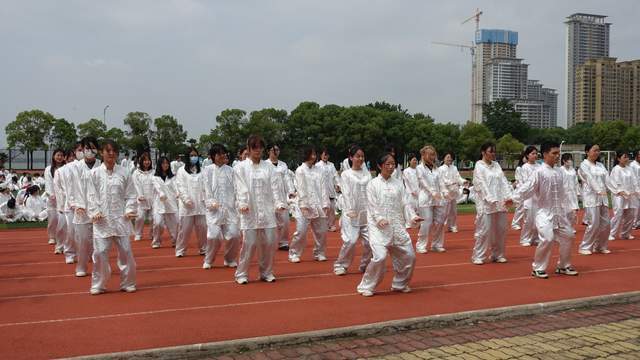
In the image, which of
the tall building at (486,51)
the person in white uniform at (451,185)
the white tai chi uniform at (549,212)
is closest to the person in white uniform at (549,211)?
the white tai chi uniform at (549,212)

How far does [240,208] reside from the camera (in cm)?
792

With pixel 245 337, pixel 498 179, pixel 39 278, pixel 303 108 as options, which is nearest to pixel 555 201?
pixel 498 179

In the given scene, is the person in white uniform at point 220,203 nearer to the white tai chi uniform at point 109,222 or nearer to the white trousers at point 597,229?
the white tai chi uniform at point 109,222

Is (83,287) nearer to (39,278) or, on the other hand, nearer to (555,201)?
(39,278)

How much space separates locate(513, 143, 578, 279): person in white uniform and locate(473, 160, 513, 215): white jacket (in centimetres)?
99

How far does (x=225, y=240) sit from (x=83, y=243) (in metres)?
2.04

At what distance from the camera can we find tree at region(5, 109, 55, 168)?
39500 mm

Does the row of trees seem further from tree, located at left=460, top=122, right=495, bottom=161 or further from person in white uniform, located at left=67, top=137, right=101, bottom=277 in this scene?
person in white uniform, located at left=67, top=137, right=101, bottom=277

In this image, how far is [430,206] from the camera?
37.4ft

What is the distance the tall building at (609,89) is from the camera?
3344 inches

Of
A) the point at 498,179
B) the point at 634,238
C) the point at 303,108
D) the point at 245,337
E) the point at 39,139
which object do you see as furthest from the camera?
the point at 303,108

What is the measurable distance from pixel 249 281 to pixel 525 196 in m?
3.97

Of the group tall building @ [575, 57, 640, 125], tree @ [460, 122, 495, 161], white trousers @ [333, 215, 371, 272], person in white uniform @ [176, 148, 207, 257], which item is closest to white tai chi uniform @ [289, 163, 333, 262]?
white trousers @ [333, 215, 371, 272]

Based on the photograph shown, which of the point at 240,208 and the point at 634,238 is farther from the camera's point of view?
the point at 634,238
